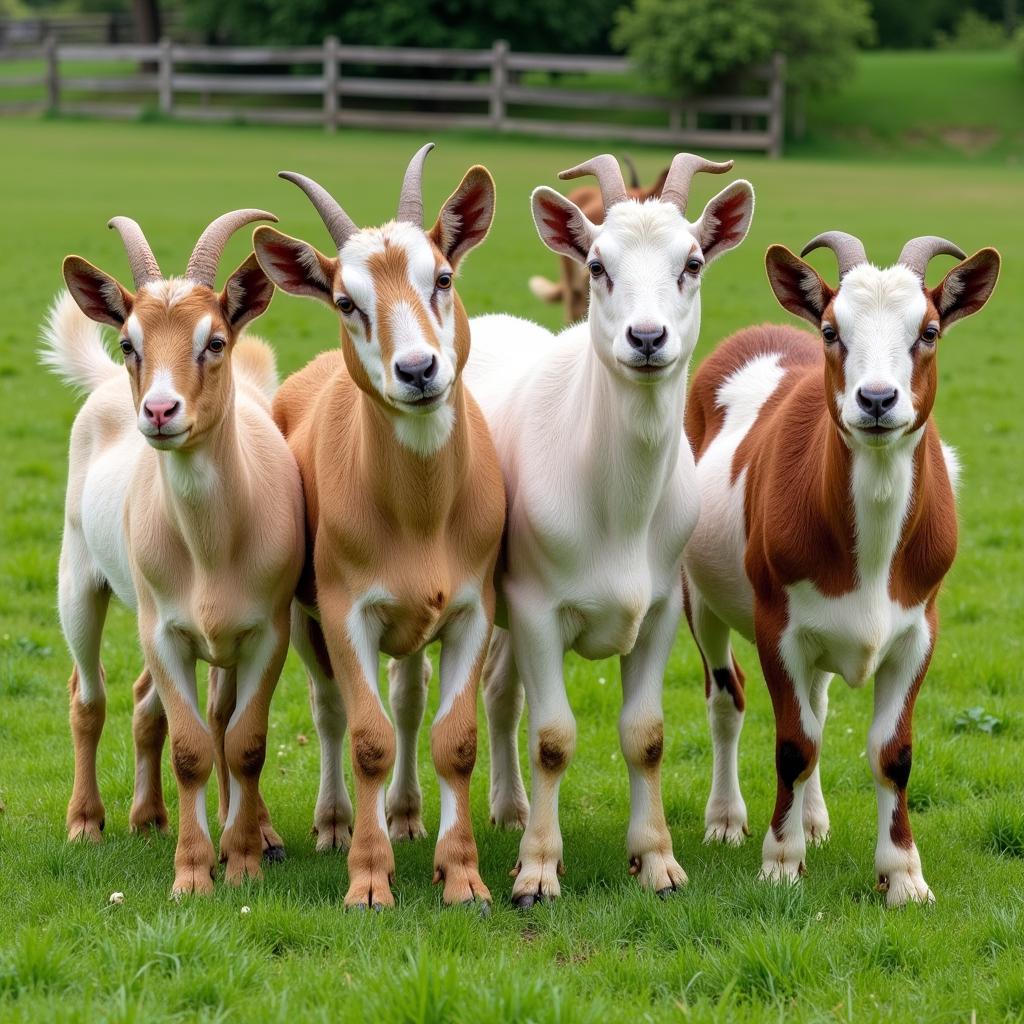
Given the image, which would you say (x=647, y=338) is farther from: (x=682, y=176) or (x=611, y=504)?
(x=682, y=176)

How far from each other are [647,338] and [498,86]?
4070 centimetres

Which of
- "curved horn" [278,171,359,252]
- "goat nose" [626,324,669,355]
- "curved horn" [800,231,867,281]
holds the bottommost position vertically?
"goat nose" [626,324,669,355]

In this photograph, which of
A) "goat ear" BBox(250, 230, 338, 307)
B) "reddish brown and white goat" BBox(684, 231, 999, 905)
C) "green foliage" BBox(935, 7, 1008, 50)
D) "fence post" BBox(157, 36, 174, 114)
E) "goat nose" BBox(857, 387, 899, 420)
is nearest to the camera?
"goat nose" BBox(857, 387, 899, 420)

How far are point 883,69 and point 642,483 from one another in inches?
2042

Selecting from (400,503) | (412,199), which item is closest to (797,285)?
(412,199)

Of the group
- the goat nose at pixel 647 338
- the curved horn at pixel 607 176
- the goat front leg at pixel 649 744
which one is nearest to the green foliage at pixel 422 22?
the curved horn at pixel 607 176

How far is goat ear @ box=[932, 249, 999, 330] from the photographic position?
18.2 feet

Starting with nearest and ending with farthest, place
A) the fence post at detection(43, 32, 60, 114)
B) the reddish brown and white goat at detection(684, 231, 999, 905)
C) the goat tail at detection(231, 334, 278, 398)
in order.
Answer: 1. the reddish brown and white goat at detection(684, 231, 999, 905)
2. the goat tail at detection(231, 334, 278, 398)
3. the fence post at detection(43, 32, 60, 114)

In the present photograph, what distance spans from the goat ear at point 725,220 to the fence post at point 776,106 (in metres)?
36.6

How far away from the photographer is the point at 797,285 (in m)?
5.71

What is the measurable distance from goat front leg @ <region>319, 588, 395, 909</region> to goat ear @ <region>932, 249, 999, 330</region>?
231 centimetres

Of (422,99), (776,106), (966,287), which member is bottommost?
(422,99)

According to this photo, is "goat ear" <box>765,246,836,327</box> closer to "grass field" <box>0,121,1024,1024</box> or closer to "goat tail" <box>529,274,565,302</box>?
"grass field" <box>0,121,1024,1024</box>

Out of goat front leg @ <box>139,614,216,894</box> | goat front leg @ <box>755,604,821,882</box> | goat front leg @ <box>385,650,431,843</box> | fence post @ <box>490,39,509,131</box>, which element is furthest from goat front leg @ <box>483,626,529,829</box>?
fence post @ <box>490,39,509,131</box>
